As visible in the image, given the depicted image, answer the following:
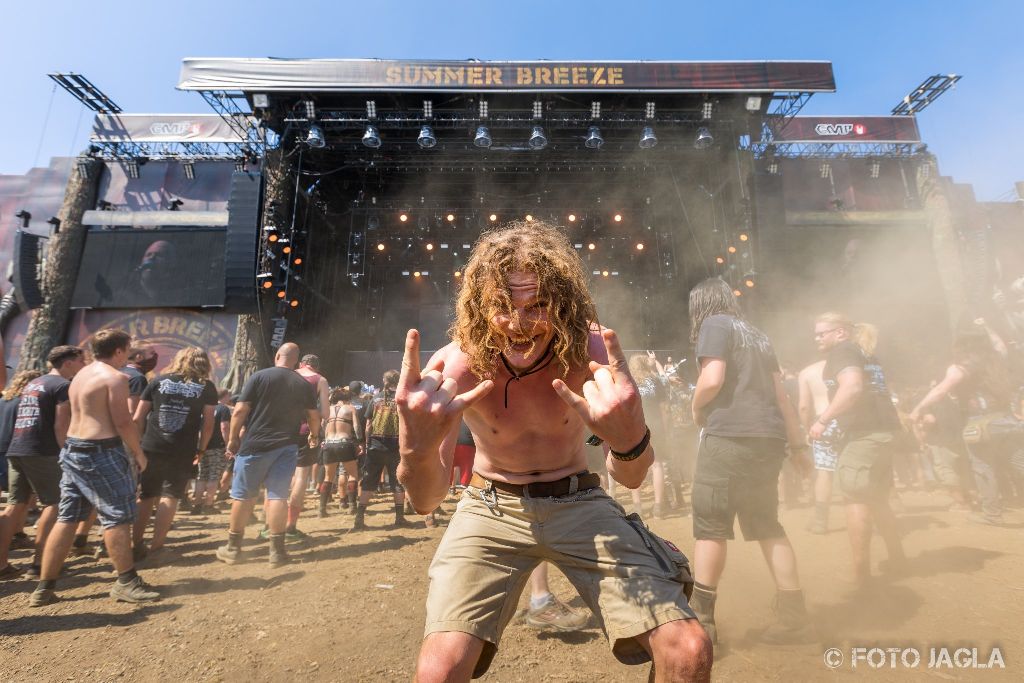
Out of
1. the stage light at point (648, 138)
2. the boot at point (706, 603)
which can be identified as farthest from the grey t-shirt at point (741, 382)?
the stage light at point (648, 138)

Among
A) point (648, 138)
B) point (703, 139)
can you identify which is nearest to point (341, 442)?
point (648, 138)

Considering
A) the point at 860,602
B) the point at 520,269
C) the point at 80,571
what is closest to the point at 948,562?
the point at 860,602

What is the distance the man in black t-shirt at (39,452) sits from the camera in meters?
4.43

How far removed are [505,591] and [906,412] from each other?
10.7 m

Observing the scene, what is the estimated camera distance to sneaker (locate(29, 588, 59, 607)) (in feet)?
12.4

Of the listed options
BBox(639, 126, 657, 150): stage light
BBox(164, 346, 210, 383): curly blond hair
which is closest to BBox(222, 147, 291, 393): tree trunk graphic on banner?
BBox(164, 346, 210, 383): curly blond hair

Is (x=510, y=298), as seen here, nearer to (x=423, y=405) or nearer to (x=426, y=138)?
(x=423, y=405)

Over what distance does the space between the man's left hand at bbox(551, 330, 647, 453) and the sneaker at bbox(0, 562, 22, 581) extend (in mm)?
6274

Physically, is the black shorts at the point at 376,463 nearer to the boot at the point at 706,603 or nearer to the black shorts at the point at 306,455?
the black shorts at the point at 306,455

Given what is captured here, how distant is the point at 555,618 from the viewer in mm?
3291


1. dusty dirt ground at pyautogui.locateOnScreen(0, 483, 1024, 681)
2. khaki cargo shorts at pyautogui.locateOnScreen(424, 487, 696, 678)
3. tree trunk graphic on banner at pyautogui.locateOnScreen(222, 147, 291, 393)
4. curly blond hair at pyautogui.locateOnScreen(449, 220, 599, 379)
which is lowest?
dusty dirt ground at pyautogui.locateOnScreen(0, 483, 1024, 681)

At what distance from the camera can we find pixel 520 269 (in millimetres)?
1881

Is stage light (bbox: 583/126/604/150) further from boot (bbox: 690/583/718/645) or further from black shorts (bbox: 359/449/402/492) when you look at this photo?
boot (bbox: 690/583/718/645)

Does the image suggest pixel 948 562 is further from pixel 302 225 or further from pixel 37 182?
pixel 37 182
